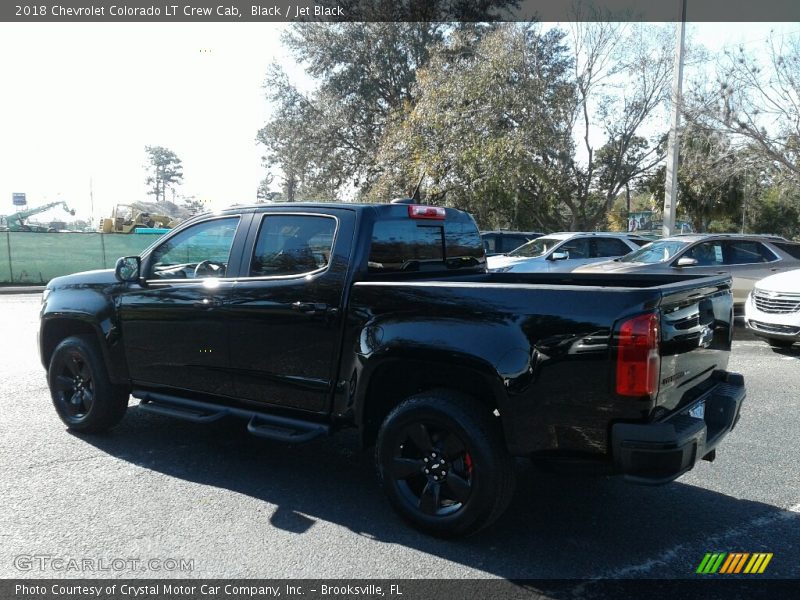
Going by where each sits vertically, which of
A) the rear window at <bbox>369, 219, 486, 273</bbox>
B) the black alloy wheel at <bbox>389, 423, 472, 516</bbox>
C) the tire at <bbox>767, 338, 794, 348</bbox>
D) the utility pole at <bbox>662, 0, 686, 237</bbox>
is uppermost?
the utility pole at <bbox>662, 0, 686, 237</bbox>

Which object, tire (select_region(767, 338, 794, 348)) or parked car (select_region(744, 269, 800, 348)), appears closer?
parked car (select_region(744, 269, 800, 348))

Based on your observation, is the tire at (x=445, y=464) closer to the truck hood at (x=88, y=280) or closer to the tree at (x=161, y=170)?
the truck hood at (x=88, y=280)

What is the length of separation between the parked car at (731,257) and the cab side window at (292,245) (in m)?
8.09

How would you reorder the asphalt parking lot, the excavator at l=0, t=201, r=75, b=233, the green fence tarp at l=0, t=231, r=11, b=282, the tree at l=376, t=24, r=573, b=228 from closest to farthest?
the asphalt parking lot, the tree at l=376, t=24, r=573, b=228, the green fence tarp at l=0, t=231, r=11, b=282, the excavator at l=0, t=201, r=75, b=233

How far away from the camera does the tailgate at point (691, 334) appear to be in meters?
3.27

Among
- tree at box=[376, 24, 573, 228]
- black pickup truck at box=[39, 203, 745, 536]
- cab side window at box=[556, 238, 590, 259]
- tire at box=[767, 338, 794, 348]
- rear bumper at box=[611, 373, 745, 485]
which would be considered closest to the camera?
rear bumper at box=[611, 373, 745, 485]

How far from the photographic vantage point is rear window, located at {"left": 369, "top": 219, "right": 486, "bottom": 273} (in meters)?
4.37

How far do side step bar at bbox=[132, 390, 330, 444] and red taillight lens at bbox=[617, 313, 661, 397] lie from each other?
6.36 ft

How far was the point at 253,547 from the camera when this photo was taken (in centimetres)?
361

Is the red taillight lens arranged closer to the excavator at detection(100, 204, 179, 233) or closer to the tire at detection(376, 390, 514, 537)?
the tire at detection(376, 390, 514, 537)

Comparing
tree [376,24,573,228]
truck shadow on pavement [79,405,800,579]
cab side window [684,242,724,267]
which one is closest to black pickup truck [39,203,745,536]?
truck shadow on pavement [79,405,800,579]

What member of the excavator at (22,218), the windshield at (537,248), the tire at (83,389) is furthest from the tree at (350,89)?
the excavator at (22,218)

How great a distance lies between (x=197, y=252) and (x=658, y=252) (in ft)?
29.9

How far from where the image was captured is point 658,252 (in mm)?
11805
